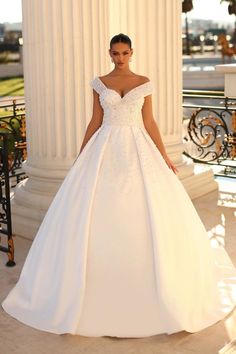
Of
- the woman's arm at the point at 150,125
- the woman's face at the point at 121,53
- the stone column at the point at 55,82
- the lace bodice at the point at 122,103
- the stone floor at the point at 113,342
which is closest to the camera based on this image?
the stone floor at the point at 113,342

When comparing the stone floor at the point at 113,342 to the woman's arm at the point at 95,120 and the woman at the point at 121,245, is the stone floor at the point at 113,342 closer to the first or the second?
the woman at the point at 121,245

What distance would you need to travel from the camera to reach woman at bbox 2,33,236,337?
13.8ft

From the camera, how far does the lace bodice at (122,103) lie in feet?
14.8

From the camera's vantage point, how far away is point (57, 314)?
167 inches

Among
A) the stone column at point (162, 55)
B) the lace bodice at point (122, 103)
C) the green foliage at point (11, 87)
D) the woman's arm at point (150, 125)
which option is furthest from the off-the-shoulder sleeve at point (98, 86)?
the green foliage at point (11, 87)

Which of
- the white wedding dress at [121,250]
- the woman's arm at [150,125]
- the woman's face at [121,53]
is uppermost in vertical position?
the woman's face at [121,53]

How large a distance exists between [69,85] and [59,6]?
73 cm

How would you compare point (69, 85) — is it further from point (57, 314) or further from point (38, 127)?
point (57, 314)

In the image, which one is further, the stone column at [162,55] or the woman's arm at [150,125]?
the stone column at [162,55]

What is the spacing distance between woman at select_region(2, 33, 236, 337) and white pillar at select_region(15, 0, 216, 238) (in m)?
1.65

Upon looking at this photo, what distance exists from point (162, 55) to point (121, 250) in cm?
348

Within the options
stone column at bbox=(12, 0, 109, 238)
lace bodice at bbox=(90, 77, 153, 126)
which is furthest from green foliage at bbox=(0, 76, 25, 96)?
lace bodice at bbox=(90, 77, 153, 126)

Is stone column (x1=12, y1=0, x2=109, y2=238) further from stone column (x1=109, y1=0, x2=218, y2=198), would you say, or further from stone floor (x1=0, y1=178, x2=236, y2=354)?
stone floor (x1=0, y1=178, x2=236, y2=354)

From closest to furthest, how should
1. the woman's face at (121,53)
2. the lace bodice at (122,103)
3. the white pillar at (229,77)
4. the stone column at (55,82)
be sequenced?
the woman's face at (121,53), the lace bodice at (122,103), the stone column at (55,82), the white pillar at (229,77)
